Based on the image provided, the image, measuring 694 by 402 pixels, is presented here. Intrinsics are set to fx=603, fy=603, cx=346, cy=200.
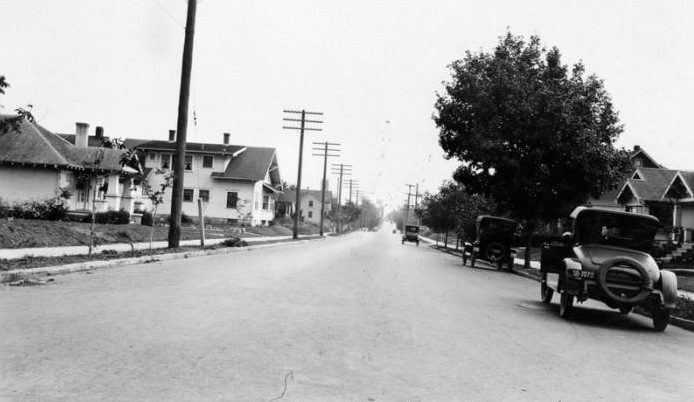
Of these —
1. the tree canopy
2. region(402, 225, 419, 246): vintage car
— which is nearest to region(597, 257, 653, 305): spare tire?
the tree canopy

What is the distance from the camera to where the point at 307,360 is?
230 inches

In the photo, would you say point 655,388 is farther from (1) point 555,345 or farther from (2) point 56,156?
(2) point 56,156

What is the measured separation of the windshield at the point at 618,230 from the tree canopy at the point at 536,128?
12.4 metres

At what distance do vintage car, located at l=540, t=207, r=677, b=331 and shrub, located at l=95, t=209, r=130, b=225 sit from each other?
73.1ft

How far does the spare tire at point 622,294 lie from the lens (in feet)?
31.5

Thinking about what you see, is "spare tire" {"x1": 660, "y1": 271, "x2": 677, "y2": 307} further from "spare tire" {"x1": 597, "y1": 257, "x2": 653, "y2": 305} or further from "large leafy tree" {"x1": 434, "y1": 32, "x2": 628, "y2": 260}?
"large leafy tree" {"x1": 434, "y1": 32, "x2": 628, "y2": 260}

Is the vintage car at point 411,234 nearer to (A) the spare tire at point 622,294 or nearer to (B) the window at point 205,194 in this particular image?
(B) the window at point 205,194

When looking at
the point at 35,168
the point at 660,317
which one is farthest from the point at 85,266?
the point at 35,168

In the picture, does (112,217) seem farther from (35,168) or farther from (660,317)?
(660,317)

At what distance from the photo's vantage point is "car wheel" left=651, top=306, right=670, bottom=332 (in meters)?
9.73

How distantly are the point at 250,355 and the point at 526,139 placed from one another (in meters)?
20.2

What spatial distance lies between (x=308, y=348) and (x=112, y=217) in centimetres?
2492

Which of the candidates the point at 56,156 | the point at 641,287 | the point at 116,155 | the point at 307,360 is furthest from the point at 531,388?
the point at 116,155

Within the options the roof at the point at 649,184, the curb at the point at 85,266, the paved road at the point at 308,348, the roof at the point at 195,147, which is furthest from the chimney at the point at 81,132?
the roof at the point at 649,184
